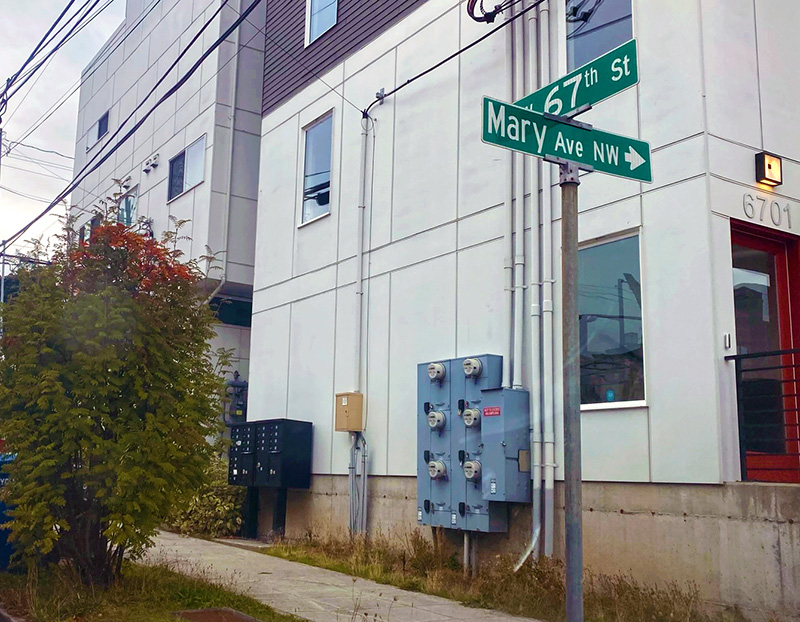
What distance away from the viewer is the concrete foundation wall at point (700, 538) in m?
7.79

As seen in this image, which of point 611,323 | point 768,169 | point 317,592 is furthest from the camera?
point 317,592

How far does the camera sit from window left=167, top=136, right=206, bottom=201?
21.3 metres

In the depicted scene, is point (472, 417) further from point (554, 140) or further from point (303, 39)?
point (303, 39)

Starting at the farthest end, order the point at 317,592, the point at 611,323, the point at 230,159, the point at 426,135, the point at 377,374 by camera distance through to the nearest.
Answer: the point at 230,159 < the point at 377,374 < the point at 426,135 < the point at 317,592 < the point at 611,323

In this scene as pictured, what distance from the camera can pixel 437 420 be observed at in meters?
11.5

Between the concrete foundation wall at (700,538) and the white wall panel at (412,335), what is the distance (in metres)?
2.43

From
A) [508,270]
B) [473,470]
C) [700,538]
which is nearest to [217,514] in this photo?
[473,470]

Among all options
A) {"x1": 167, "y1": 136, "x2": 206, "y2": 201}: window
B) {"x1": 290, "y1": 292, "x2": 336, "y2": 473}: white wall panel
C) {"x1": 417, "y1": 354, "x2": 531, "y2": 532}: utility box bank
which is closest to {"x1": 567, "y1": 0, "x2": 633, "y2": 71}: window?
{"x1": 417, "y1": 354, "x2": 531, "y2": 532}: utility box bank

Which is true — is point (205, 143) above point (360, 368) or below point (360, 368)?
above

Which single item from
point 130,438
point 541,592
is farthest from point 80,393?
point 541,592

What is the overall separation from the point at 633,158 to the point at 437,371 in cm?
656

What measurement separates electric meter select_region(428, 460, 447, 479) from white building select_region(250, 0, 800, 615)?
1.04 m

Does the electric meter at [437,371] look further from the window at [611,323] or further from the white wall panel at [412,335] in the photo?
the window at [611,323]

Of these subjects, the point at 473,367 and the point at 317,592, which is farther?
the point at 473,367
